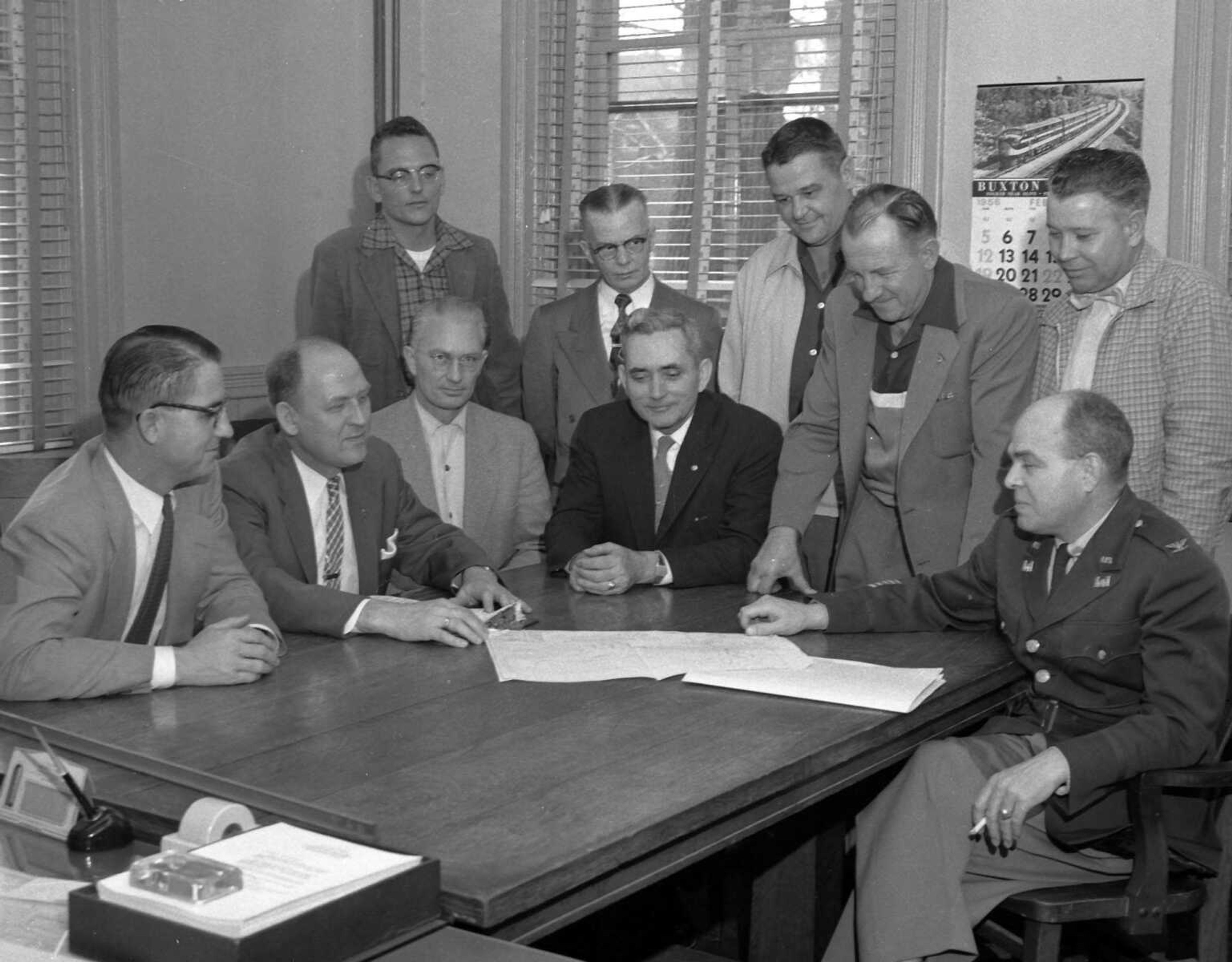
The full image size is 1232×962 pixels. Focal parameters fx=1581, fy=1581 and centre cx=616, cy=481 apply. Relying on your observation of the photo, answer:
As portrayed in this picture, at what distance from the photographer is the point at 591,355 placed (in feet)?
14.8

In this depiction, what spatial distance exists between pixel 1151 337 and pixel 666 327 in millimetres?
1099

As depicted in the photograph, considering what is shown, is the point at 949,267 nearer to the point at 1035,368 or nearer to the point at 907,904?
the point at 1035,368

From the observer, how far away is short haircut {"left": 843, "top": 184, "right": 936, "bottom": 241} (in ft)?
11.3

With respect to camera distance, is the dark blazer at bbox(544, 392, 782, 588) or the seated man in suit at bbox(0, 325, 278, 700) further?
the dark blazer at bbox(544, 392, 782, 588)

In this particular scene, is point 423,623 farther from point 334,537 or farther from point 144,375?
point 144,375

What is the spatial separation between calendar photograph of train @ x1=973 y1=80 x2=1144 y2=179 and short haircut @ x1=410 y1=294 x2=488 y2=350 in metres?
1.77

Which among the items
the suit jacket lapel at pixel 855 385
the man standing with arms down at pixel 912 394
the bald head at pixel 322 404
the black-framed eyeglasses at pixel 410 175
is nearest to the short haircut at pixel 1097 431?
the man standing with arms down at pixel 912 394

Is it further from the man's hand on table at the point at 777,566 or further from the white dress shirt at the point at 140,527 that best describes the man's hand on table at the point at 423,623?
the man's hand on table at the point at 777,566

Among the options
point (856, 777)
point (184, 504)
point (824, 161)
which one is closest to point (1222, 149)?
point (824, 161)

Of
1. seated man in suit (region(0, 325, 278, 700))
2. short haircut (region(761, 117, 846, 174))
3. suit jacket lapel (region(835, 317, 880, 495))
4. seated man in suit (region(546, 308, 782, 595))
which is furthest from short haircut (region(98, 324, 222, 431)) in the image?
short haircut (region(761, 117, 846, 174))

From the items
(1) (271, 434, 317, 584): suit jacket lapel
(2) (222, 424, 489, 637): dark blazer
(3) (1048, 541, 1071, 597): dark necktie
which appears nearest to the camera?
(3) (1048, 541, 1071, 597): dark necktie

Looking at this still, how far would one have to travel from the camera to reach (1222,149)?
4.56 meters

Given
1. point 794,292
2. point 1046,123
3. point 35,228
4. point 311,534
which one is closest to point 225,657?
point 311,534

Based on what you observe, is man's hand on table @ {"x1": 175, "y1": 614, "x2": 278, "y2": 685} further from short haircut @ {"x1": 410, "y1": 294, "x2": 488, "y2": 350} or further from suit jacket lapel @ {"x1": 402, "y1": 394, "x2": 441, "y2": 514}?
short haircut @ {"x1": 410, "y1": 294, "x2": 488, "y2": 350}
